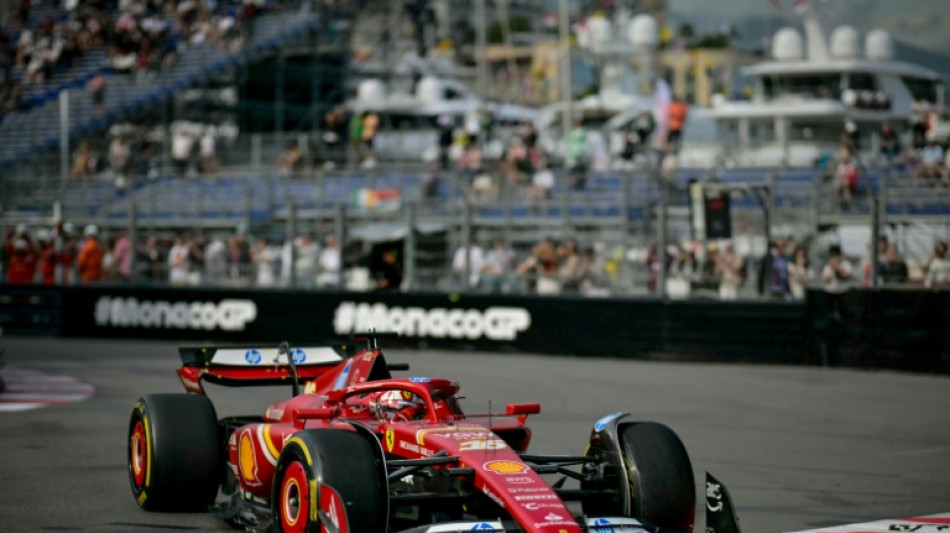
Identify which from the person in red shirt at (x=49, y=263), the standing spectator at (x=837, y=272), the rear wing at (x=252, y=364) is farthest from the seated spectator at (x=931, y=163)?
the person in red shirt at (x=49, y=263)

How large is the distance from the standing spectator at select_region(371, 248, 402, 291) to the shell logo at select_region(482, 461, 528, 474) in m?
14.7

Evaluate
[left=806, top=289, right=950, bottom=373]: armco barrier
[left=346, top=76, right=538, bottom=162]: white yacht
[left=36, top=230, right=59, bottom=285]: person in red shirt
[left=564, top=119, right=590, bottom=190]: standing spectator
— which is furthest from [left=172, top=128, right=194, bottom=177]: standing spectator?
[left=806, top=289, right=950, bottom=373]: armco barrier

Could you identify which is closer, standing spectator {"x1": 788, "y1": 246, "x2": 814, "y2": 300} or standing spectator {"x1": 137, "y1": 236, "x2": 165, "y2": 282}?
standing spectator {"x1": 788, "y1": 246, "x2": 814, "y2": 300}

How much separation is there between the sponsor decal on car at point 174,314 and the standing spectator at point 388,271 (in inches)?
85.4

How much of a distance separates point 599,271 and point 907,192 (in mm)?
4117

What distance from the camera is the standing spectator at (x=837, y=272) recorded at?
1850 cm

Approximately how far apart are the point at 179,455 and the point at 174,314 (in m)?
14.9

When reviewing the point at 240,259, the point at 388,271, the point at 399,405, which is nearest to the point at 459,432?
the point at 399,405

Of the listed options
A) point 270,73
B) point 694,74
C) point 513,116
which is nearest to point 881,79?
point 513,116

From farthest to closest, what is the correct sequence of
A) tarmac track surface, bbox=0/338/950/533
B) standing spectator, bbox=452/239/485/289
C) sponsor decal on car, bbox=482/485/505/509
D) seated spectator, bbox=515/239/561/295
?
standing spectator, bbox=452/239/485/289, seated spectator, bbox=515/239/561/295, tarmac track surface, bbox=0/338/950/533, sponsor decal on car, bbox=482/485/505/509

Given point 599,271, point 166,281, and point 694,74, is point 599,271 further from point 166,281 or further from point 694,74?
point 694,74

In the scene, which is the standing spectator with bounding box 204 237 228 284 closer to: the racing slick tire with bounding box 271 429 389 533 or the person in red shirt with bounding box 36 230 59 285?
the person in red shirt with bounding box 36 230 59 285

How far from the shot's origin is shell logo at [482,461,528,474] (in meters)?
6.41

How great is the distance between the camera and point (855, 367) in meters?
18.0
